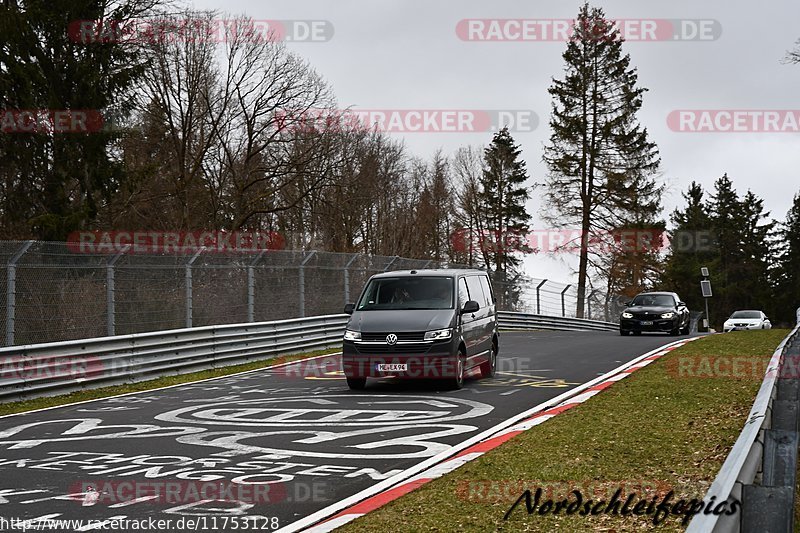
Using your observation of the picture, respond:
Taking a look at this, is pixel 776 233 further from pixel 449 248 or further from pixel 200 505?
pixel 200 505

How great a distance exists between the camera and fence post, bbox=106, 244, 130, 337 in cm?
1719

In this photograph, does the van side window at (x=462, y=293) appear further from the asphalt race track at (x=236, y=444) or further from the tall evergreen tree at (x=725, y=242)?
the tall evergreen tree at (x=725, y=242)

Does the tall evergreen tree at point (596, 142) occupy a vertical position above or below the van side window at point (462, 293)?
above

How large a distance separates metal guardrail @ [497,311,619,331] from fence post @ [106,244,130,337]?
17189 mm

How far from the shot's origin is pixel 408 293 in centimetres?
1561

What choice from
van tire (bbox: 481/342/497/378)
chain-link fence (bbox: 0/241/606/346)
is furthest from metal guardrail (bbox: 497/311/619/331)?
van tire (bbox: 481/342/497/378)

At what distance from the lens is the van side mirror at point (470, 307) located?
15.0m

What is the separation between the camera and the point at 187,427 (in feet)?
36.8

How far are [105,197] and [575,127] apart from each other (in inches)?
1288

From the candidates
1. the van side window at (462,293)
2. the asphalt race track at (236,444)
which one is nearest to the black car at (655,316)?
the asphalt race track at (236,444)

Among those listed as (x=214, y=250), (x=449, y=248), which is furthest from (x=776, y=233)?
(x=214, y=250)

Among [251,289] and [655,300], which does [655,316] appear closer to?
[655,300]

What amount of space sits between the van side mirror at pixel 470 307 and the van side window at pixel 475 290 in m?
0.82

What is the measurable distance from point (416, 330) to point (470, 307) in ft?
3.92
